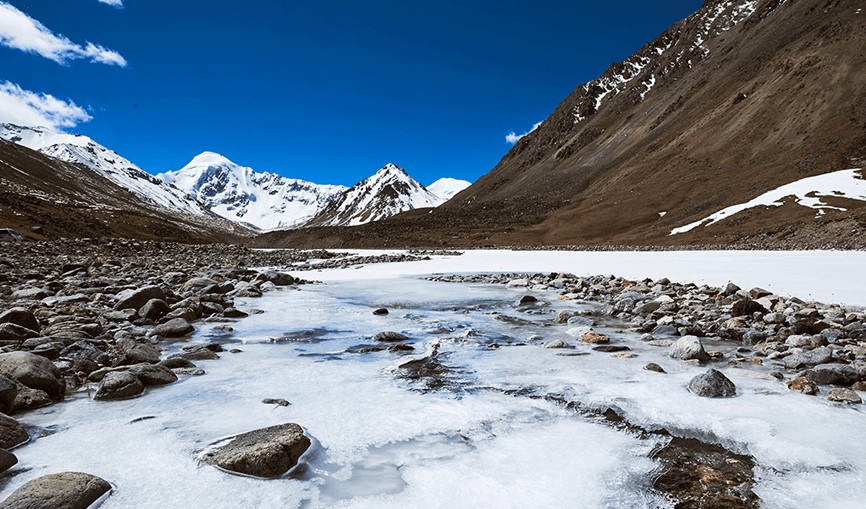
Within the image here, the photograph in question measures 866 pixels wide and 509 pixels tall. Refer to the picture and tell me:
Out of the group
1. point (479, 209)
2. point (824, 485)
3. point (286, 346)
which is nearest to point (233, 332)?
point (286, 346)

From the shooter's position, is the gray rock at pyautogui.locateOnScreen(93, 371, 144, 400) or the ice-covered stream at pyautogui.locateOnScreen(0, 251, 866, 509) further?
the gray rock at pyautogui.locateOnScreen(93, 371, 144, 400)

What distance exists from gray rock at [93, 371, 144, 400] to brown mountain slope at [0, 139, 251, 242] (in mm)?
41484

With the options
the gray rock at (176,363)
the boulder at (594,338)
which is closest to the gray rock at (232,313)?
the gray rock at (176,363)

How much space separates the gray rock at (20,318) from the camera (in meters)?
7.40

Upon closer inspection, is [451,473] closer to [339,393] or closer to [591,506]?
[591,506]

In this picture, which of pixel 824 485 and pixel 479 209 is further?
pixel 479 209

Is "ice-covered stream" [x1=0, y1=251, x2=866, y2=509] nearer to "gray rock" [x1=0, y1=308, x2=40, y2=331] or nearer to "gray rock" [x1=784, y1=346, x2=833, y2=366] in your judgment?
"gray rock" [x1=784, y1=346, x2=833, y2=366]

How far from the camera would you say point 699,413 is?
4.81m

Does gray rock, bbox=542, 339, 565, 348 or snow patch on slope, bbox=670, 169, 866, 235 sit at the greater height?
snow patch on slope, bbox=670, 169, 866, 235

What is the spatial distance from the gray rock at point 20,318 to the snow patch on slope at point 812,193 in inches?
1996

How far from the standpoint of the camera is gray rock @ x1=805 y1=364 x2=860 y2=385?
5.46 metres

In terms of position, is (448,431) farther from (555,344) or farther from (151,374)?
(151,374)

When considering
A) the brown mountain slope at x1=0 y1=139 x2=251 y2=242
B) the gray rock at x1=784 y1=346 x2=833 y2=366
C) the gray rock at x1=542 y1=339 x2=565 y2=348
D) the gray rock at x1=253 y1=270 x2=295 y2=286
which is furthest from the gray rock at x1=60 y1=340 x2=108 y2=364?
the brown mountain slope at x1=0 y1=139 x2=251 y2=242

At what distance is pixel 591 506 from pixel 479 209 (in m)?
92.5
